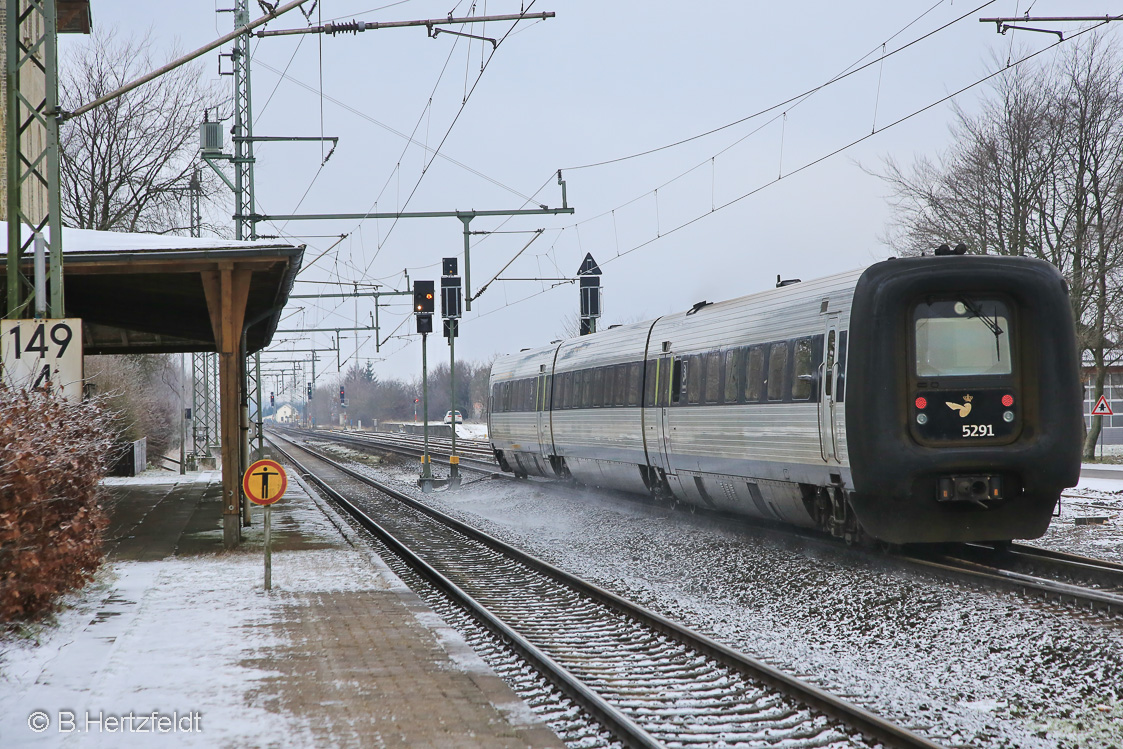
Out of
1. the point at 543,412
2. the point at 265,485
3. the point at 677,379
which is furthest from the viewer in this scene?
the point at 543,412

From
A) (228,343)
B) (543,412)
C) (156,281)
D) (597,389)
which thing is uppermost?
(156,281)

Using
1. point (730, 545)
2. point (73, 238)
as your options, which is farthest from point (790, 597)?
point (73, 238)

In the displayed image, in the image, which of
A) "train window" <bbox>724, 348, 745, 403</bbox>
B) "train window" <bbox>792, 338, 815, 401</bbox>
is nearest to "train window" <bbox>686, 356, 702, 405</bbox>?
"train window" <bbox>724, 348, 745, 403</bbox>

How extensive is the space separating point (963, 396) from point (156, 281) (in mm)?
11185

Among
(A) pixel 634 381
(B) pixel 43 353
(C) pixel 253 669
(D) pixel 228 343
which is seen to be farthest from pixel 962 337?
(D) pixel 228 343

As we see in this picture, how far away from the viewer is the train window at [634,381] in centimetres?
1817

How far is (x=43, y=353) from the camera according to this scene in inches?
398

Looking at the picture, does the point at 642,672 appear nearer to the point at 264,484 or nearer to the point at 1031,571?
the point at 264,484

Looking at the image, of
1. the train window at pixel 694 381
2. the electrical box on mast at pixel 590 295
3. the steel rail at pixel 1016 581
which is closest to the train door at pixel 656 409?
the train window at pixel 694 381

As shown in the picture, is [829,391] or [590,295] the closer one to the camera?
[829,391]

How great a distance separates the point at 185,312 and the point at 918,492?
1331 cm

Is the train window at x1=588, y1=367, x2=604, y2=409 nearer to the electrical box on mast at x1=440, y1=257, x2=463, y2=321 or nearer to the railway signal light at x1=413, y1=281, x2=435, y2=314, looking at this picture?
the electrical box on mast at x1=440, y1=257, x2=463, y2=321

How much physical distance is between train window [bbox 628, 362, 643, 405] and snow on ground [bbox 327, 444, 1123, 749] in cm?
310

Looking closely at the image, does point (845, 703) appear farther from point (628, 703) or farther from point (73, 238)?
point (73, 238)
